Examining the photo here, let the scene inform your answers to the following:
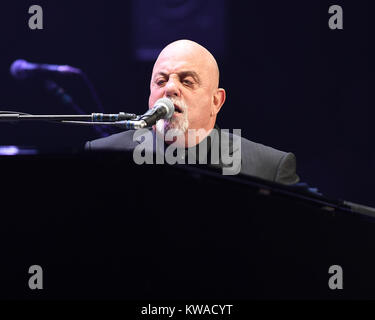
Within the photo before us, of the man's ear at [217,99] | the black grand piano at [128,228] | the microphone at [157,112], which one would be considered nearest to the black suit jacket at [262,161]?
the man's ear at [217,99]

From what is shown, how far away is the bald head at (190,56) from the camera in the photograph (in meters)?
2.26

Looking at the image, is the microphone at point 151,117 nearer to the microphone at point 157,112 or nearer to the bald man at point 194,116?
the microphone at point 157,112

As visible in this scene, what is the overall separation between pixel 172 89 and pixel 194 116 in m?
0.15

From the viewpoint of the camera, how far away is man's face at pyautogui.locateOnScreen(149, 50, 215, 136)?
218 centimetres

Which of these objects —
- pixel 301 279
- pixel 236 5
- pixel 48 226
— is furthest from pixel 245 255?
pixel 236 5

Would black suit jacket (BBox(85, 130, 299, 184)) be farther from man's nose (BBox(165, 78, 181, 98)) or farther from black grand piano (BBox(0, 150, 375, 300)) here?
black grand piano (BBox(0, 150, 375, 300))

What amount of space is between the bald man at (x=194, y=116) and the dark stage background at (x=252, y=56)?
38cm

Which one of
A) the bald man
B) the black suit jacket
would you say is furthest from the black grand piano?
the black suit jacket

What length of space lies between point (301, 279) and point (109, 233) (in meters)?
0.36

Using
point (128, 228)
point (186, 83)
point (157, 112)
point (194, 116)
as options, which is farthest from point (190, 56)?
point (128, 228)

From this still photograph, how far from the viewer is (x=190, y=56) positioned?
2271 mm

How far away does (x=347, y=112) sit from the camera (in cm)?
277

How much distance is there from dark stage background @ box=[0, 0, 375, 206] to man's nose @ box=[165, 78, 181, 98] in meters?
0.58

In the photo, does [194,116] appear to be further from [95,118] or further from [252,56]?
[95,118]
